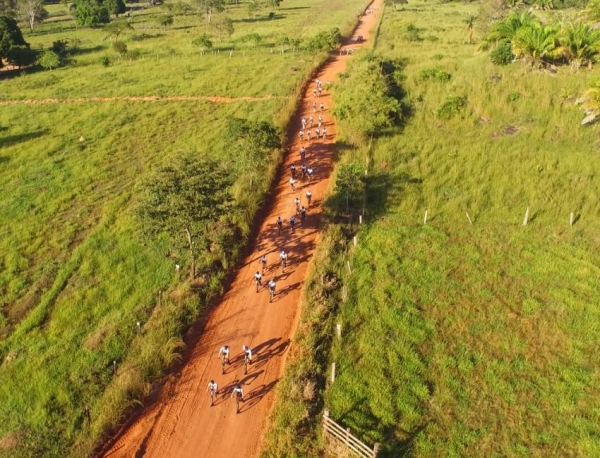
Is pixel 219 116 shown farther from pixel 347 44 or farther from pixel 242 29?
pixel 242 29

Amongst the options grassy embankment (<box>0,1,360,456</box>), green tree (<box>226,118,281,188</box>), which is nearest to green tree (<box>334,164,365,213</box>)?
grassy embankment (<box>0,1,360,456</box>)

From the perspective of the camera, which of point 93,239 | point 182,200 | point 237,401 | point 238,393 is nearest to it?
point 238,393

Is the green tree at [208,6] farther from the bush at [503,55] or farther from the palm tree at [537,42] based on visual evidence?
the palm tree at [537,42]

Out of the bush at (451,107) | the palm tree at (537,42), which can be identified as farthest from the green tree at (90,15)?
the palm tree at (537,42)

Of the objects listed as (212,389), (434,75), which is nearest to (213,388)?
(212,389)

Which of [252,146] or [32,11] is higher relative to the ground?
[32,11]

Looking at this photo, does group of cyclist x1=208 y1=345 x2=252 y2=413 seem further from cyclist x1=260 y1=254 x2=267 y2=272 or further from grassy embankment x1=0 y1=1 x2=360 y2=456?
cyclist x1=260 y1=254 x2=267 y2=272

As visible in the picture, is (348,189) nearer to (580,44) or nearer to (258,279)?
(258,279)
